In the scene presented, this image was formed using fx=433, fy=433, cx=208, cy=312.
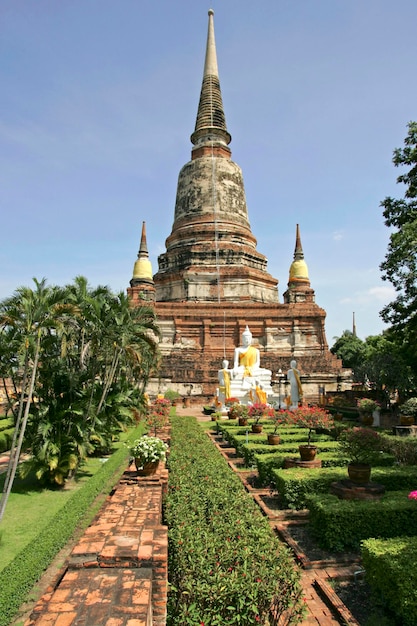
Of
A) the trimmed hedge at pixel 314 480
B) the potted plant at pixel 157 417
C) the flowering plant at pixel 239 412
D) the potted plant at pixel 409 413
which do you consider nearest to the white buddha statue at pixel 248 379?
the flowering plant at pixel 239 412

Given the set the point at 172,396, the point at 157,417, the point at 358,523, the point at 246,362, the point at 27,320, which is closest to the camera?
the point at 358,523

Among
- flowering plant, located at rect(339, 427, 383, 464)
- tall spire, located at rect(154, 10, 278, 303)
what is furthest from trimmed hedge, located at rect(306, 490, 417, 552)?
tall spire, located at rect(154, 10, 278, 303)

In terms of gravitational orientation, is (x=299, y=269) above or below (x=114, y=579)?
above

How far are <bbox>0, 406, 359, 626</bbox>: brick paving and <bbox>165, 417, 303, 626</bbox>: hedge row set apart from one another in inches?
10.9

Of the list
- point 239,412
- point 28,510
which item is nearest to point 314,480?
point 28,510

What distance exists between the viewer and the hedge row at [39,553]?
5.20 metres

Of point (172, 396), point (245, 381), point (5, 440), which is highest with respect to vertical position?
point (245, 381)

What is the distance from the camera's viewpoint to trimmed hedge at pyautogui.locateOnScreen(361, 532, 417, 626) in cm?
467

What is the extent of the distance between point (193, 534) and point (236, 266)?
108ft

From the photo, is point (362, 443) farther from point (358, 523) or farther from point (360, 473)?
point (358, 523)

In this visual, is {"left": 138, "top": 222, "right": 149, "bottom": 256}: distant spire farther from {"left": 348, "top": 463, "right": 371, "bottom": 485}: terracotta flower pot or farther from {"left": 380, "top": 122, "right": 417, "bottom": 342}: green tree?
{"left": 348, "top": 463, "right": 371, "bottom": 485}: terracotta flower pot

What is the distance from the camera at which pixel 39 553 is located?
249 inches

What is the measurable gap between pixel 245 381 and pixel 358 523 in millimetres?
18484

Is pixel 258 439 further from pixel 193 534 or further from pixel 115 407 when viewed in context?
pixel 193 534
